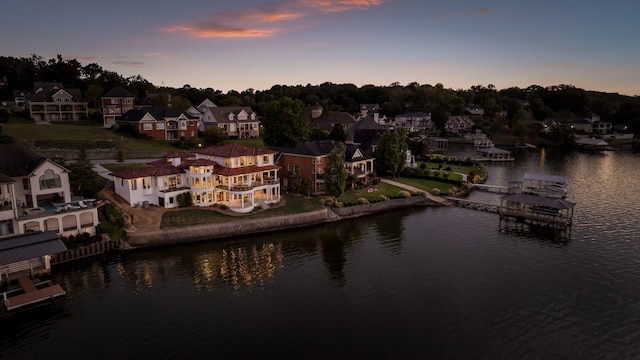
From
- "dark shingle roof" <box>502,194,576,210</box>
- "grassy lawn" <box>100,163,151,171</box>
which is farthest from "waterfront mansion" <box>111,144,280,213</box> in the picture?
"dark shingle roof" <box>502,194,576,210</box>

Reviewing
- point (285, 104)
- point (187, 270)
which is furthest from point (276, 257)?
point (285, 104)

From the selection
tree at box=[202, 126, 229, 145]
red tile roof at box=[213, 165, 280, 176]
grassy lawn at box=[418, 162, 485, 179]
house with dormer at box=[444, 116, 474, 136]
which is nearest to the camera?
red tile roof at box=[213, 165, 280, 176]

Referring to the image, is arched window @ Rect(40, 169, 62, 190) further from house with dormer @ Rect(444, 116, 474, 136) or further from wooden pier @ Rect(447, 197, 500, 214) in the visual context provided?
house with dormer @ Rect(444, 116, 474, 136)

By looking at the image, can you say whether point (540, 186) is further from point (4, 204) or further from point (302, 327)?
point (4, 204)

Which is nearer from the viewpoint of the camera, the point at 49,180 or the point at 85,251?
the point at 85,251

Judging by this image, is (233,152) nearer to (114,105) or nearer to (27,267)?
(27,267)

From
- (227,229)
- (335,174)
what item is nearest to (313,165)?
(335,174)
